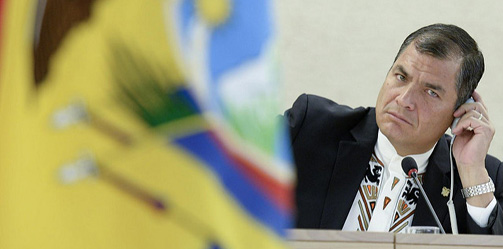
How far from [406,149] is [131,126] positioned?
2.48 meters

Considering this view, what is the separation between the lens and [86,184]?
454 millimetres

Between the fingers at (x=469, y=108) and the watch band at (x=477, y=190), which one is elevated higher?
the fingers at (x=469, y=108)

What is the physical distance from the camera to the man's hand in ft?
9.19

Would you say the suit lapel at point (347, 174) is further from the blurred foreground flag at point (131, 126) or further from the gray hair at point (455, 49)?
the blurred foreground flag at point (131, 126)

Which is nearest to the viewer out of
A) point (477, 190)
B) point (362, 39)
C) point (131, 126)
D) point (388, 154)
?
point (131, 126)

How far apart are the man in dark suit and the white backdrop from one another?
92 cm

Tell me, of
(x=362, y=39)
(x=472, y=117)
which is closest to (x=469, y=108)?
(x=472, y=117)

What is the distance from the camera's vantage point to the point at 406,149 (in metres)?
2.87

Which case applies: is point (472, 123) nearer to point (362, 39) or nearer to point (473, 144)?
point (473, 144)

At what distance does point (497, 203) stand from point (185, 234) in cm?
247

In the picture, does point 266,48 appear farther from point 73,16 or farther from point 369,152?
point 369,152

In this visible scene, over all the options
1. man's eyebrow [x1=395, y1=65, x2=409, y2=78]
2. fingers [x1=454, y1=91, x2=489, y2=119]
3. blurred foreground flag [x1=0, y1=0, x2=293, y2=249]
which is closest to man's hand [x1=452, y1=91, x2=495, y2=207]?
fingers [x1=454, y1=91, x2=489, y2=119]

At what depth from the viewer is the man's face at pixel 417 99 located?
2840mm

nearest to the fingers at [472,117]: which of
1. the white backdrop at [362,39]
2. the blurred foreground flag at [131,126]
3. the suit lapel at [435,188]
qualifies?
the suit lapel at [435,188]
